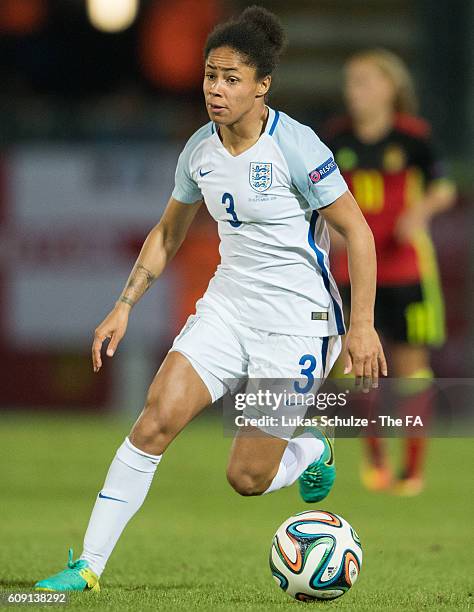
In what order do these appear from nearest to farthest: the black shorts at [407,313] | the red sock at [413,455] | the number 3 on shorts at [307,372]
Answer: the number 3 on shorts at [307,372], the red sock at [413,455], the black shorts at [407,313]

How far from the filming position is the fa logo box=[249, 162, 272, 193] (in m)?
5.51

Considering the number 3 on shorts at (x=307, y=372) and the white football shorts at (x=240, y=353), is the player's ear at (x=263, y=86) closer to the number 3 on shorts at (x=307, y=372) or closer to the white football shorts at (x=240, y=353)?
the white football shorts at (x=240, y=353)

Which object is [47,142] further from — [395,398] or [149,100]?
[395,398]

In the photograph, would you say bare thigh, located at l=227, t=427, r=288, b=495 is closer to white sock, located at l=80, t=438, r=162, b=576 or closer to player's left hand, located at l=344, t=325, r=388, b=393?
white sock, located at l=80, t=438, r=162, b=576

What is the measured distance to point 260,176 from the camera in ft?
18.1

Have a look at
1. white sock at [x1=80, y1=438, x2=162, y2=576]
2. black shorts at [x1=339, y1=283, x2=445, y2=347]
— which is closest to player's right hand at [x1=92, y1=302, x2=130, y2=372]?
white sock at [x1=80, y1=438, x2=162, y2=576]

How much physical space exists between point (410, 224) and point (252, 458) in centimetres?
343

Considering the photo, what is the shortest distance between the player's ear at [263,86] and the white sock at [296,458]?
1.53m

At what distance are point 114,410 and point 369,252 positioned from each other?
8649 millimetres

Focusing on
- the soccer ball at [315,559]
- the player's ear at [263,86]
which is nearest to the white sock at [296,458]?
the soccer ball at [315,559]

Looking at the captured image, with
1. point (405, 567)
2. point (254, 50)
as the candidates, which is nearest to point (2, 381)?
point (405, 567)

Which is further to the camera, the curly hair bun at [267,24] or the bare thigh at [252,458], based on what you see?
the bare thigh at [252,458]

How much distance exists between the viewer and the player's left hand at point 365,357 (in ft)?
17.3

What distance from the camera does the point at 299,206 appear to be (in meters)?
5.63
